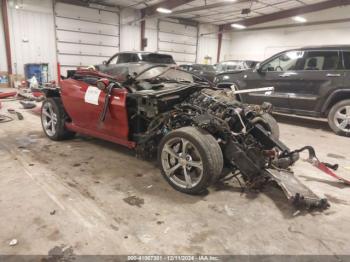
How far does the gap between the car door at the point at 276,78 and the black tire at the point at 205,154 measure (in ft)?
13.7

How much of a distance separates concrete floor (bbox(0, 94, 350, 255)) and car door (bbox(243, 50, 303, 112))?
2885mm

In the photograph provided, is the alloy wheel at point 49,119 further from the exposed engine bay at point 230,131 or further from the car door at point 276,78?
the car door at point 276,78

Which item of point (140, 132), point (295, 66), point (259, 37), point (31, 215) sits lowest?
point (31, 215)

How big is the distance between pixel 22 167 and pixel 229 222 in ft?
8.61

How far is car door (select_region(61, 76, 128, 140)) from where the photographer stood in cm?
345

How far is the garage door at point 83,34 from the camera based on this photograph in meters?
12.4

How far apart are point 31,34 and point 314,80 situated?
11.4 m

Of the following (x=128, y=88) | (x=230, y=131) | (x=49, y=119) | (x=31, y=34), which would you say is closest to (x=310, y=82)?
(x=230, y=131)

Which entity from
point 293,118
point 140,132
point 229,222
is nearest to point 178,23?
point 293,118

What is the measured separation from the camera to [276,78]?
252 inches

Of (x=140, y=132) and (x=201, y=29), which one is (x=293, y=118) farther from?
(x=201, y=29)

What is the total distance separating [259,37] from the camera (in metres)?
18.3

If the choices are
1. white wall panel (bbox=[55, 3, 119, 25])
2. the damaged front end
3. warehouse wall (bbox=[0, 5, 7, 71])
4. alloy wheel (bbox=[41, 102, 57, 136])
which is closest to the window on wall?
the damaged front end

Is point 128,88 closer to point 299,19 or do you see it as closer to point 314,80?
point 314,80
